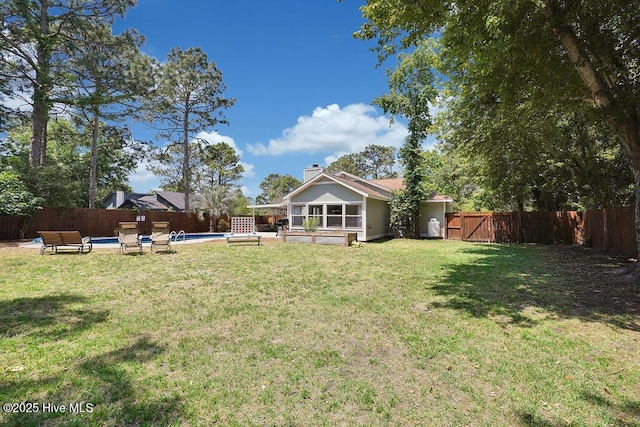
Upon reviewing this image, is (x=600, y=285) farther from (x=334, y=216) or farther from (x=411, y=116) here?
(x=411, y=116)

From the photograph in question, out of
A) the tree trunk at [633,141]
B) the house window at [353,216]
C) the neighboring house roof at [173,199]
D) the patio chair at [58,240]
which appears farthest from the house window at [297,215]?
the neighboring house roof at [173,199]

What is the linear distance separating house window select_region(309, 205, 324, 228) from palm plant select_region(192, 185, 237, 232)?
30.7 ft

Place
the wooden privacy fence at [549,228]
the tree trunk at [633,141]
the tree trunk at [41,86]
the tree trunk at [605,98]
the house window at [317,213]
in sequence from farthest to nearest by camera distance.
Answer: the house window at [317,213]
the tree trunk at [41,86]
the wooden privacy fence at [549,228]
the tree trunk at [633,141]
the tree trunk at [605,98]

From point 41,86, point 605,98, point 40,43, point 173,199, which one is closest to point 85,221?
point 41,86

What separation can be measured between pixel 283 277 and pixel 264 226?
73.2 feet

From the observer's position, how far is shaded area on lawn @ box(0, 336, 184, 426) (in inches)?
103

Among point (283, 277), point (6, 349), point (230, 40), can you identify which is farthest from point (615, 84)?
point (230, 40)

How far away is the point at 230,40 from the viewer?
1487 cm

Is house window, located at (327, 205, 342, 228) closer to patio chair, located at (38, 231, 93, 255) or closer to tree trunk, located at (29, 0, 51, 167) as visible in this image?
patio chair, located at (38, 231, 93, 255)

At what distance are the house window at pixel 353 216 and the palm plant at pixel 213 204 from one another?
11670 mm

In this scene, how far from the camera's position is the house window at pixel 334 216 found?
1978 centimetres

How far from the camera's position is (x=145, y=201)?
38719 millimetres

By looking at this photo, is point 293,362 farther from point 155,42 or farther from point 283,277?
point 155,42

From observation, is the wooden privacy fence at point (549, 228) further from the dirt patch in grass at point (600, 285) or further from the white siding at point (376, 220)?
the white siding at point (376, 220)
